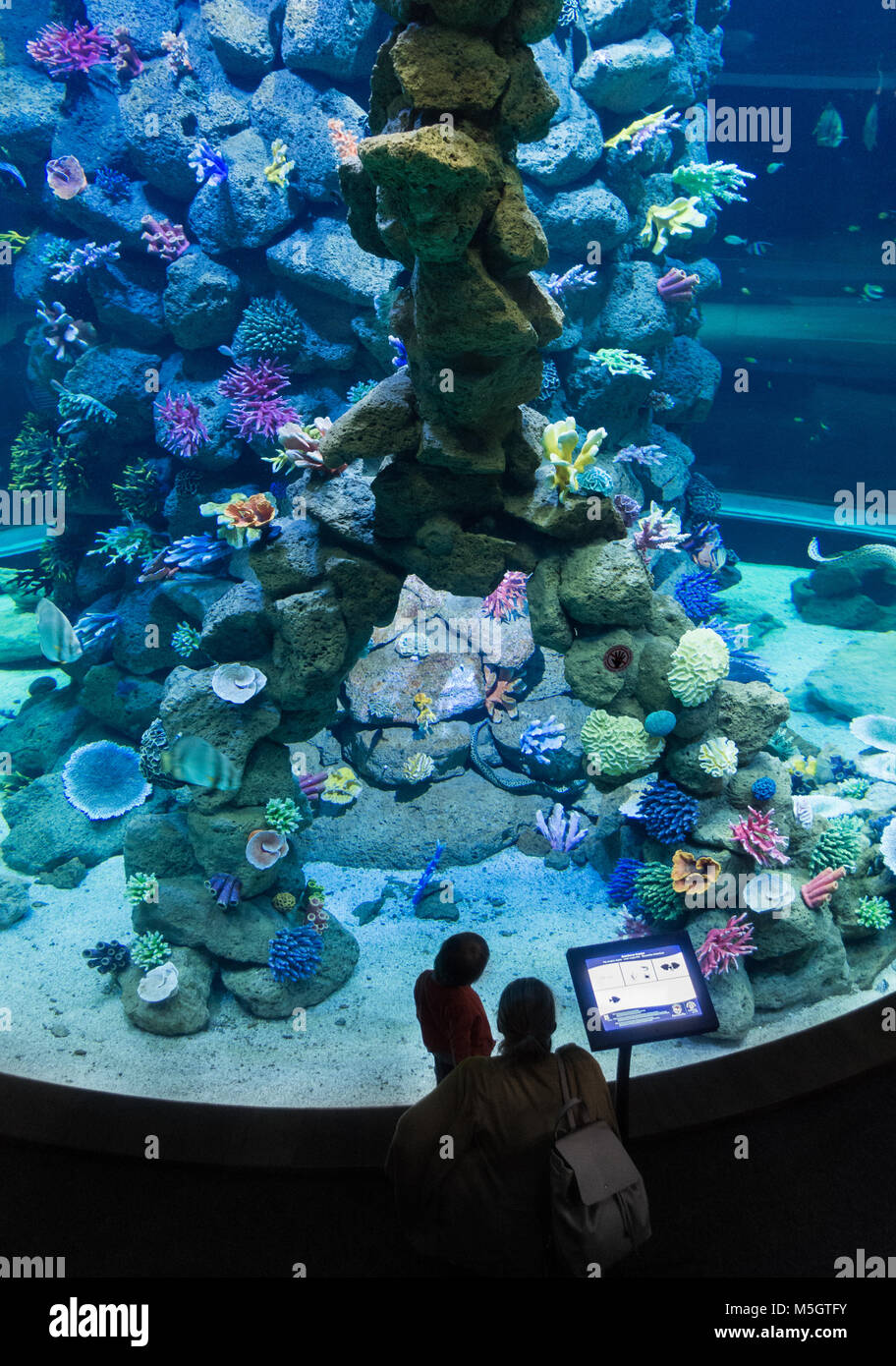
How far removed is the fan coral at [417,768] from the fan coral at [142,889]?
2.24m

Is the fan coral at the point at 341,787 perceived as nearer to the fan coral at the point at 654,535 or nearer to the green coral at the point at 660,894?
the green coral at the point at 660,894

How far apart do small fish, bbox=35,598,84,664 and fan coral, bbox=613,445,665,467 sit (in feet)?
19.2

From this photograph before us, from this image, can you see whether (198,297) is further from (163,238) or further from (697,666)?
(697,666)

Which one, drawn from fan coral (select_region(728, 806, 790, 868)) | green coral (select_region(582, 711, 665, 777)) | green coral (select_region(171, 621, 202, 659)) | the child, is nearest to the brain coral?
green coral (select_region(582, 711, 665, 777))

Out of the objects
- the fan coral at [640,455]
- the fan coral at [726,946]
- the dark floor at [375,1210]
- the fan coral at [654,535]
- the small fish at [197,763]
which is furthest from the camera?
the fan coral at [640,455]

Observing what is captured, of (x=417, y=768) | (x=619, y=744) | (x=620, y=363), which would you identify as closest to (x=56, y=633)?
(x=417, y=768)

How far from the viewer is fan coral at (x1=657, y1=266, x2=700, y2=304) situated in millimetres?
8234

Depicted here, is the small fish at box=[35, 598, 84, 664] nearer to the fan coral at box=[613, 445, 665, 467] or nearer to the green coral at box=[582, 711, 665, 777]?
the green coral at box=[582, 711, 665, 777]

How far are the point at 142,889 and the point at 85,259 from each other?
6.66 m

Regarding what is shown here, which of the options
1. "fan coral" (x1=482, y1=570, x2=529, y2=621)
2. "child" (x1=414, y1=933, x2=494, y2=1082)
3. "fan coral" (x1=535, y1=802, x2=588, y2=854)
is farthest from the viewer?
"fan coral" (x1=482, y1=570, x2=529, y2=621)

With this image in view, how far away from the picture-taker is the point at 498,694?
6.84 meters

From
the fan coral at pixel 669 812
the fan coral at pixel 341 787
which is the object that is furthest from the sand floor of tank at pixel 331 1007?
the fan coral at pixel 669 812

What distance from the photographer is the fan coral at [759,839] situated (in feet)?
14.6

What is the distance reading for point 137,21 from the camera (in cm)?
784
